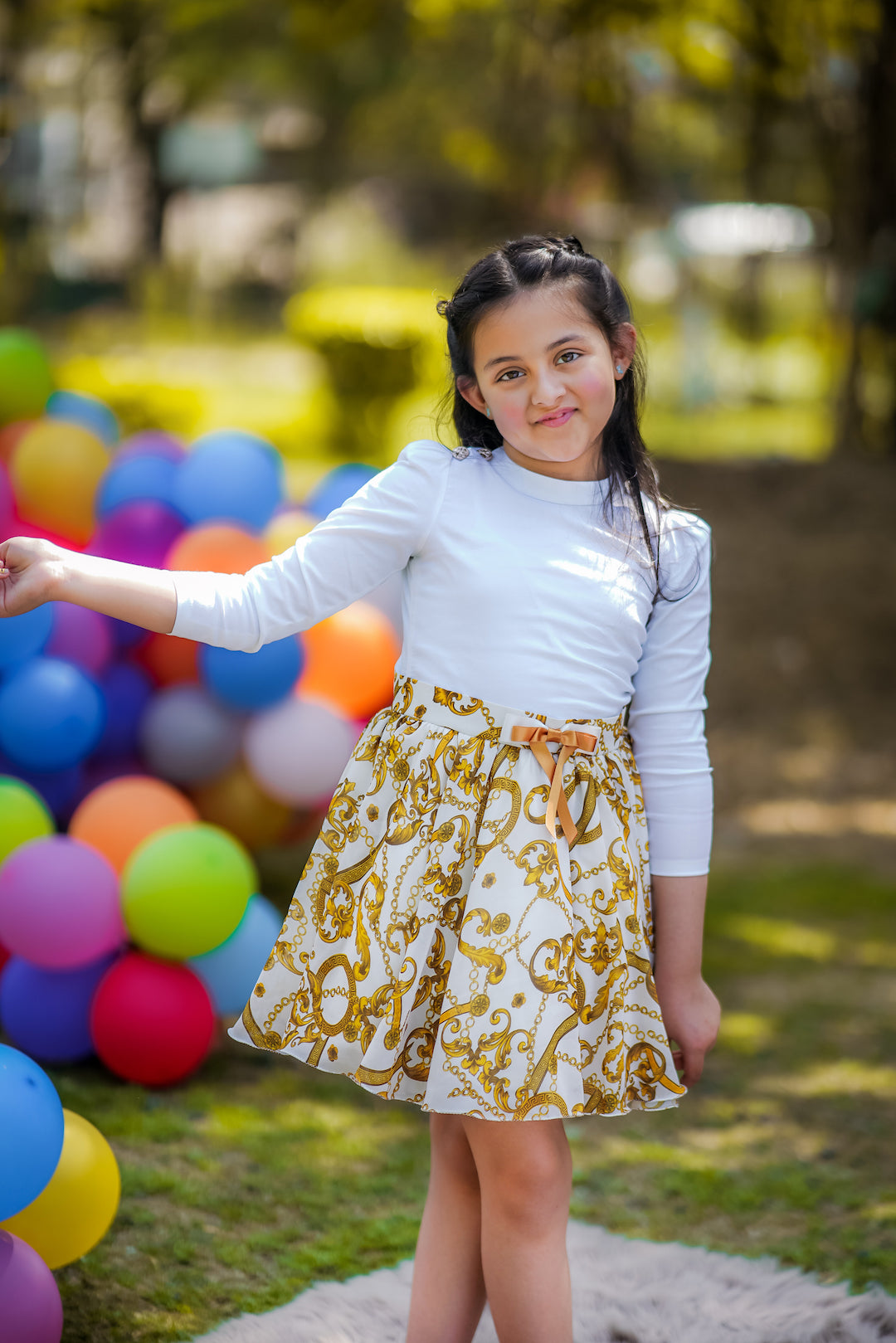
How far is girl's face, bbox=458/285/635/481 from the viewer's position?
5.14 feet

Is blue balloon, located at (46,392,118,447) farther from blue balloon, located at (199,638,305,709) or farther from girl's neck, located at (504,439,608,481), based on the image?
girl's neck, located at (504,439,608,481)

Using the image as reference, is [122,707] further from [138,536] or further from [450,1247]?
[450,1247]

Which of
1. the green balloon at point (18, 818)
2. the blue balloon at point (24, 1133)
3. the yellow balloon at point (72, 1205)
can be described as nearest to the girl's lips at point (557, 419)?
the blue balloon at point (24, 1133)

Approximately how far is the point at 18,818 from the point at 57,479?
779 mm

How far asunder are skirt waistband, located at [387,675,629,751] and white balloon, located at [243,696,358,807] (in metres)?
1.34

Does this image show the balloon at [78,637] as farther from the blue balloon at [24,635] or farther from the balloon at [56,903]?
the balloon at [56,903]

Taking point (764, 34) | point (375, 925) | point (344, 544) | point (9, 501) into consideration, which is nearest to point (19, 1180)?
point (375, 925)

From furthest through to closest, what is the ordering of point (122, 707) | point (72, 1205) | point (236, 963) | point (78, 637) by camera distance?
point (122, 707) → point (78, 637) → point (236, 963) → point (72, 1205)

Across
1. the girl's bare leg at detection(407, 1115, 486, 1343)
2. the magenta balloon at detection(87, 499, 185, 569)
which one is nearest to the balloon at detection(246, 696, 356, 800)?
the magenta balloon at detection(87, 499, 185, 569)

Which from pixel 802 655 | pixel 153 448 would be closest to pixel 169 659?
pixel 153 448

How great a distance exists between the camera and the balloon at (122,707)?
301 centimetres

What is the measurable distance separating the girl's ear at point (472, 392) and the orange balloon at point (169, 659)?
151 cm

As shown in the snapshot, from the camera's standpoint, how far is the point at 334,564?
158 centimetres

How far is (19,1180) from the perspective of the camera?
1.57 metres
